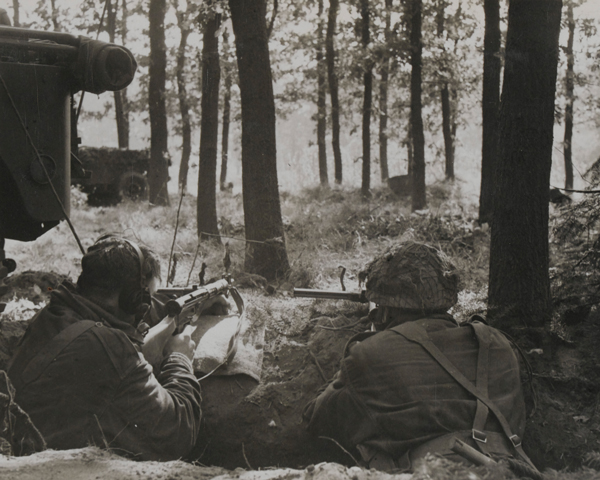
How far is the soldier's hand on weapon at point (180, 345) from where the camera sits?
11.5 feet

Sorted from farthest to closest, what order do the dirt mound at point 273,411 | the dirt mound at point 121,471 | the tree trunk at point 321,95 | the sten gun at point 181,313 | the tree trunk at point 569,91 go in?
1. the tree trunk at point 321,95
2. the tree trunk at point 569,91
3. the dirt mound at point 273,411
4. the sten gun at point 181,313
5. the dirt mound at point 121,471

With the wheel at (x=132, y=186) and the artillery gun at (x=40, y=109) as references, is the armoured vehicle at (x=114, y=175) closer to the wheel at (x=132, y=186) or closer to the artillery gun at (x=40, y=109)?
the wheel at (x=132, y=186)

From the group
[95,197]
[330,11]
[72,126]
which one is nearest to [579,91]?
[330,11]

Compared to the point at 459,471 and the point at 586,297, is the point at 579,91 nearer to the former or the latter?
the point at 586,297

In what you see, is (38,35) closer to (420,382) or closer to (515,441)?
(420,382)

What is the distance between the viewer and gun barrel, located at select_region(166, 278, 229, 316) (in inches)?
136

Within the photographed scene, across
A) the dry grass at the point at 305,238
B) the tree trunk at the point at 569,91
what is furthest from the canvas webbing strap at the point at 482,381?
the tree trunk at the point at 569,91

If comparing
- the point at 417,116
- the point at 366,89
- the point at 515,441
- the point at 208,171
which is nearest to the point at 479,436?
the point at 515,441

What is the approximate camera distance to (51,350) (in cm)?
272

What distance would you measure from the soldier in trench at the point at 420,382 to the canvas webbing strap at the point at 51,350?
1314 millimetres

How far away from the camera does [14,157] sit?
12.4 feet

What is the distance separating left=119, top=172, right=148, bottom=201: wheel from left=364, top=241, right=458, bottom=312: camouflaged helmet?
17.5 meters

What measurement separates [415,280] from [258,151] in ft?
13.9

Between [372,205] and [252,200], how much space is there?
833 cm
